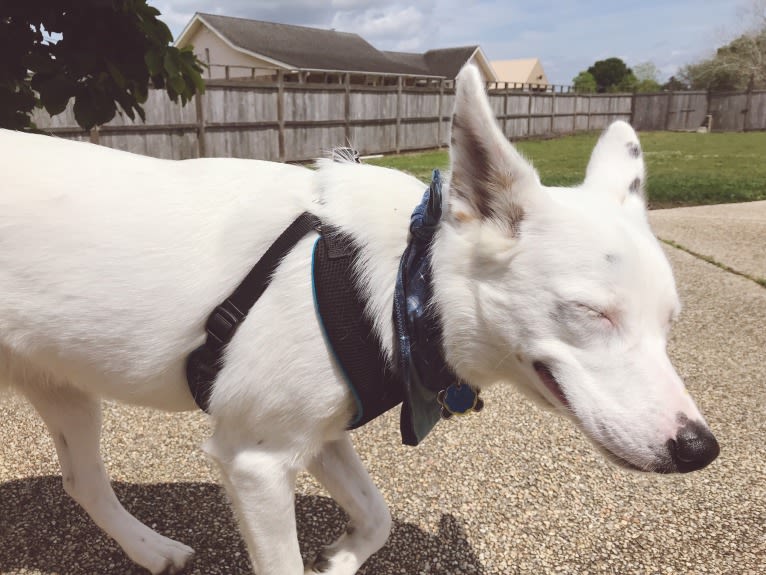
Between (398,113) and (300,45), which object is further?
(300,45)

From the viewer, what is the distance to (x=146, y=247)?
169 centimetres

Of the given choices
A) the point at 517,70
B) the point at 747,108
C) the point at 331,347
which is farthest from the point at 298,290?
the point at 517,70

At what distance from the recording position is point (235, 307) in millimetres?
1645

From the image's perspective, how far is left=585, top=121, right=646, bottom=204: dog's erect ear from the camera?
1880 millimetres

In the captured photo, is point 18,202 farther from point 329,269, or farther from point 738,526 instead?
point 738,526

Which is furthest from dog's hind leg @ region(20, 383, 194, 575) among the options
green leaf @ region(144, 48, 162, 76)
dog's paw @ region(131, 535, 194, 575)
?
green leaf @ region(144, 48, 162, 76)

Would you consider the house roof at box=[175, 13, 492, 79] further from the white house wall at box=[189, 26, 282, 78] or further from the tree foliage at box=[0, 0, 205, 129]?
the tree foliage at box=[0, 0, 205, 129]

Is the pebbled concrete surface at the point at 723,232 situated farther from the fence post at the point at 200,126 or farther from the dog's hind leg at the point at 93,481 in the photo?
the fence post at the point at 200,126

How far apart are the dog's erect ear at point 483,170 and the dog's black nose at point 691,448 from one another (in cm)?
61

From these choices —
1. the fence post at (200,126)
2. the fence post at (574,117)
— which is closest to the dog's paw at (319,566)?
the fence post at (200,126)

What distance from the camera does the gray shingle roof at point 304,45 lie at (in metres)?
28.5

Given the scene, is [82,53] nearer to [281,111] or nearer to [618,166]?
[618,166]

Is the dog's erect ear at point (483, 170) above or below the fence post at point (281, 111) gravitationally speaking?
below

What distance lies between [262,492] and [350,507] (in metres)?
0.43
